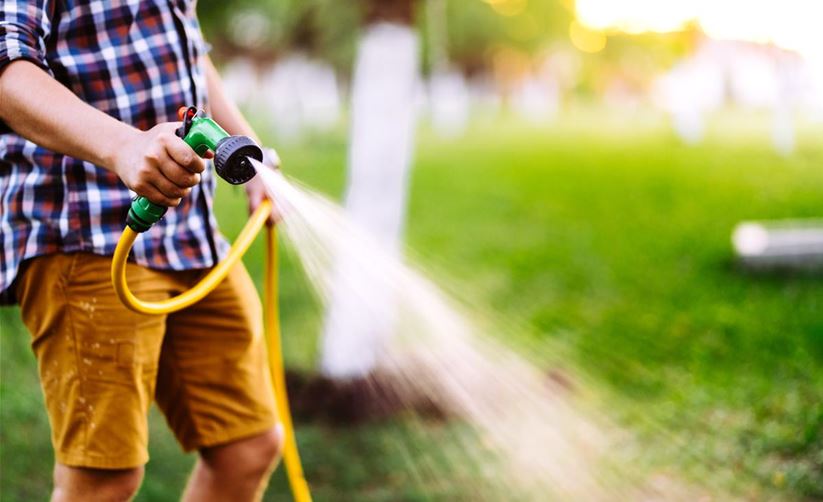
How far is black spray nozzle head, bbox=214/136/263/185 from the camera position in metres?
1.73

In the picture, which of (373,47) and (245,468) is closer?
(245,468)

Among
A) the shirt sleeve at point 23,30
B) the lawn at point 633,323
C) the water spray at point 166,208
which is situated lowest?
the lawn at point 633,323

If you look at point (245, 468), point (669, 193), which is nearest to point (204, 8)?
point (669, 193)

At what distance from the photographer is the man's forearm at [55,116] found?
72.9 inches

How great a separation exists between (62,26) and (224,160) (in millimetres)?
575

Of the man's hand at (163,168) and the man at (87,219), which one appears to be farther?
the man at (87,219)

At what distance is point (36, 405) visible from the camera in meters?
4.54

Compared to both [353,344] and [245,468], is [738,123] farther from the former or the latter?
[245,468]

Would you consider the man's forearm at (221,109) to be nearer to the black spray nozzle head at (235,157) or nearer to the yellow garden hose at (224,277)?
the yellow garden hose at (224,277)

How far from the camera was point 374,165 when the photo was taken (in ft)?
15.1

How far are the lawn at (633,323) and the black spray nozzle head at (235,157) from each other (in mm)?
2142

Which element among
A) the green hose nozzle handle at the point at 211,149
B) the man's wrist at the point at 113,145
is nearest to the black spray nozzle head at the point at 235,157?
the green hose nozzle handle at the point at 211,149

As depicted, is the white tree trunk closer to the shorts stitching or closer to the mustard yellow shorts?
the mustard yellow shorts

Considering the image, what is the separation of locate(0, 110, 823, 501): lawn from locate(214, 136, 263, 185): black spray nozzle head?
7.03 ft
